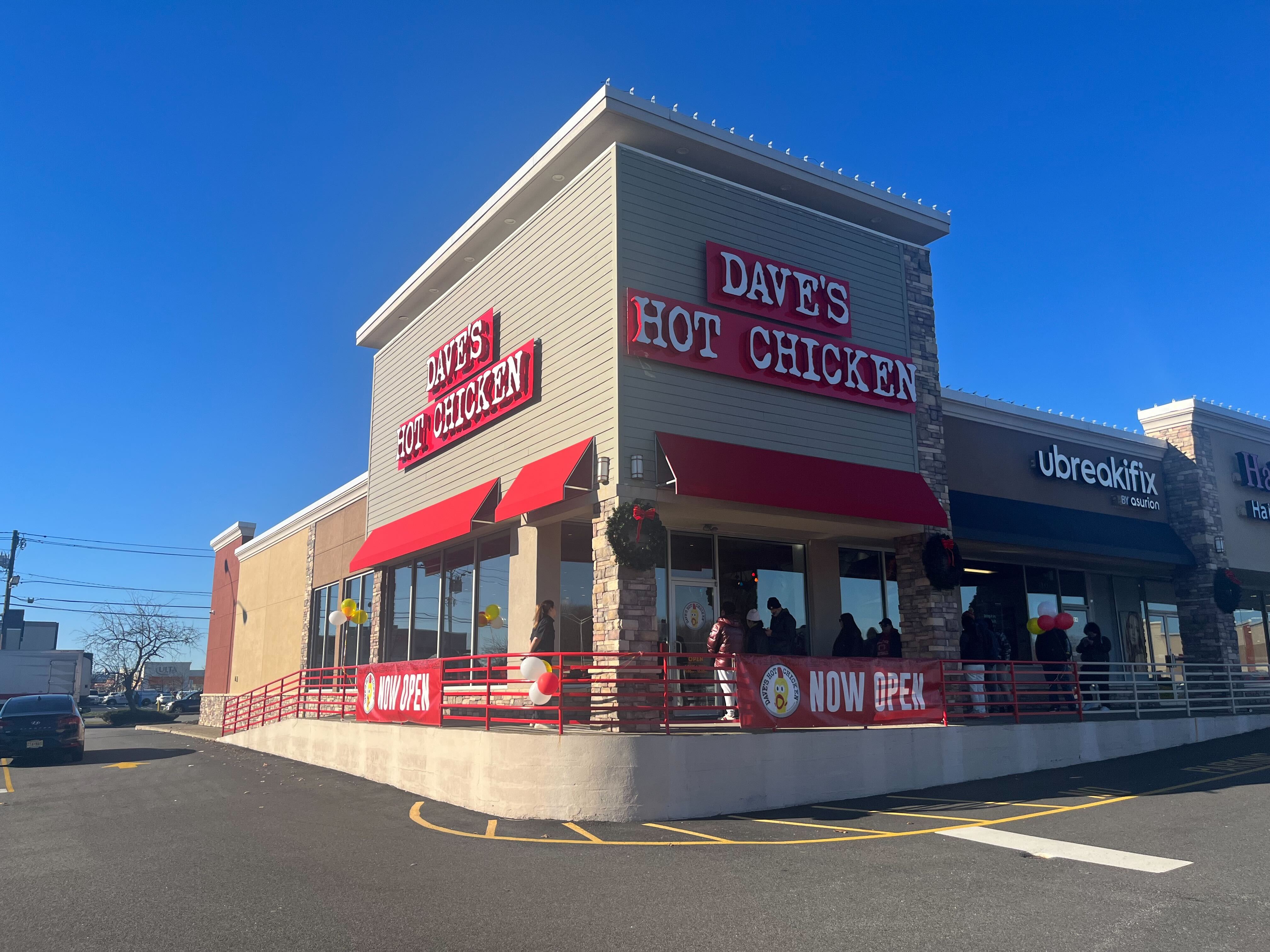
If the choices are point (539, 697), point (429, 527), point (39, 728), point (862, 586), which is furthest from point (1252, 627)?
point (39, 728)

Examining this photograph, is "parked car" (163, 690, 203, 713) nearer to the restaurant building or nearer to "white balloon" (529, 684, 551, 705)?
the restaurant building

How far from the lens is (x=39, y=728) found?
18844mm

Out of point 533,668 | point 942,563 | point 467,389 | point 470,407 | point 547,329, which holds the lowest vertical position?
point 533,668

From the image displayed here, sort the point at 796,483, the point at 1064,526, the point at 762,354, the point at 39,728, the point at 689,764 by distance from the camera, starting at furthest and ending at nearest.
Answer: the point at 1064,526
the point at 39,728
the point at 762,354
the point at 796,483
the point at 689,764

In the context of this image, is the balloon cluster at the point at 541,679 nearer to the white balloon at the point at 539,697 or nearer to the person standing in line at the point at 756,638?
the white balloon at the point at 539,697

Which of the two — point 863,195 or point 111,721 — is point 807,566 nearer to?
point 863,195

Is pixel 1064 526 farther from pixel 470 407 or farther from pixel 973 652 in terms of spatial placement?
pixel 470 407

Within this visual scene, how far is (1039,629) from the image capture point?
1777cm

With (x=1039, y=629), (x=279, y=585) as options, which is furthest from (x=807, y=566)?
(x=279, y=585)

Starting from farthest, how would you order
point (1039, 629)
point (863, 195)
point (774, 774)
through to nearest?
1. point (1039, 629)
2. point (863, 195)
3. point (774, 774)

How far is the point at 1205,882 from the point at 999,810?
12.4 feet

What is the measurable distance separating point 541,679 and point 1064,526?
44.0 feet

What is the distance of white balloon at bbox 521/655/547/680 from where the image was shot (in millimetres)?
11203

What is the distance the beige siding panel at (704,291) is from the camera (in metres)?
13.6
